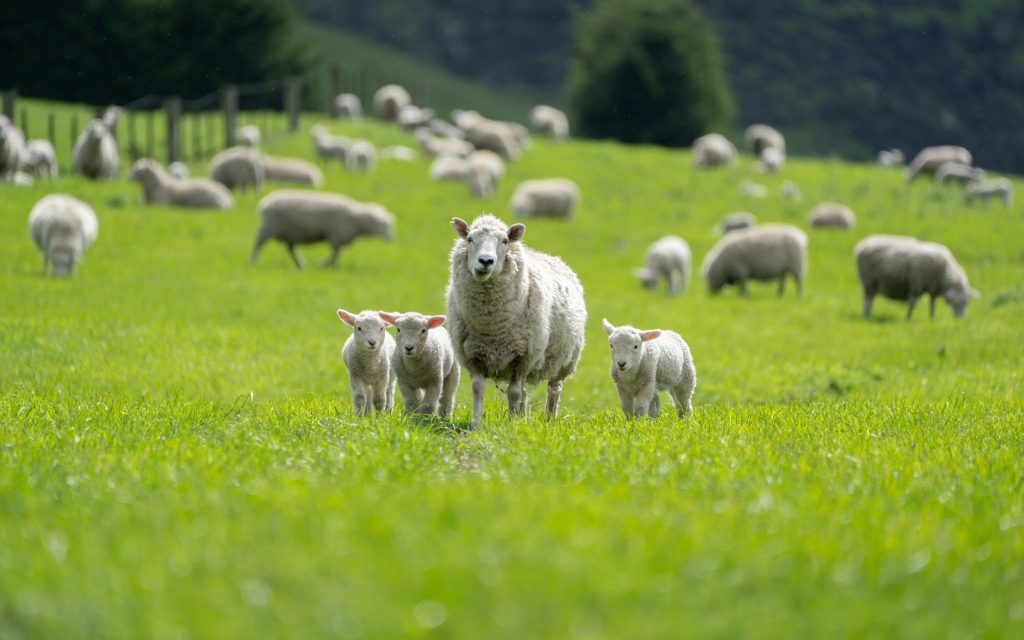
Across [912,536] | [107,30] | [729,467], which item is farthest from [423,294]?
[107,30]

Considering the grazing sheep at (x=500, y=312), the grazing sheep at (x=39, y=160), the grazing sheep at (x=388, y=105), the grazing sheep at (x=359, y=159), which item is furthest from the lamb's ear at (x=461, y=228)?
the grazing sheep at (x=388, y=105)

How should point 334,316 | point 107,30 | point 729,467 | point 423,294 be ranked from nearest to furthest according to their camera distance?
point 729,467 → point 334,316 → point 423,294 → point 107,30

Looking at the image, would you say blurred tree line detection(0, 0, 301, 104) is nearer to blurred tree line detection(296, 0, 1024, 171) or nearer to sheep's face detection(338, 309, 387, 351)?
sheep's face detection(338, 309, 387, 351)

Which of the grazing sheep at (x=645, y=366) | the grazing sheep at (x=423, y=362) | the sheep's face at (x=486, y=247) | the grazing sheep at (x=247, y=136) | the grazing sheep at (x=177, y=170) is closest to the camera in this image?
the sheep's face at (x=486, y=247)

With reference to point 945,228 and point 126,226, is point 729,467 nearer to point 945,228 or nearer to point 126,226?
point 126,226

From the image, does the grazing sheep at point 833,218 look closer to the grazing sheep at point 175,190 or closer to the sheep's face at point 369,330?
the grazing sheep at point 175,190

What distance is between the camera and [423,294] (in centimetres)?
1997

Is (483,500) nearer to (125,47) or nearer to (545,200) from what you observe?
(545,200)

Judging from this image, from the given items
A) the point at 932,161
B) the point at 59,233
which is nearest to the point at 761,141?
the point at 932,161

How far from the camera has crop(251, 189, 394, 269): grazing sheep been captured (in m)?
21.9

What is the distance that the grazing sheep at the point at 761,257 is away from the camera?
78.1 ft

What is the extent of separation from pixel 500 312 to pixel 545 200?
22.3 meters

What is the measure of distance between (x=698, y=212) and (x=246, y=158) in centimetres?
1256

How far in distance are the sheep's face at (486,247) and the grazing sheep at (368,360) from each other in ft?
2.92
